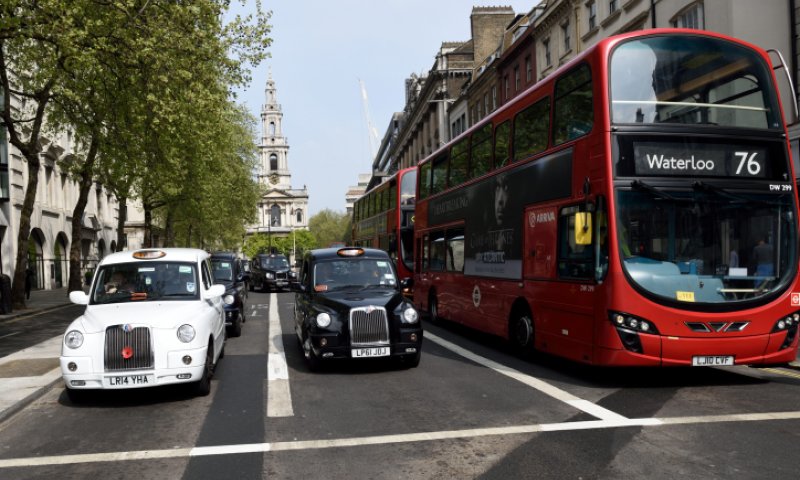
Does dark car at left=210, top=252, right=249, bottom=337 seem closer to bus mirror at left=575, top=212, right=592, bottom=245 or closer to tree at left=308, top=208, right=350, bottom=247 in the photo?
bus mirror at left=575, top=212, right=592, bottom=245

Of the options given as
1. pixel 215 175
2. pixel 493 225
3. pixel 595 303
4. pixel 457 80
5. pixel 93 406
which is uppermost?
pixel 457 80

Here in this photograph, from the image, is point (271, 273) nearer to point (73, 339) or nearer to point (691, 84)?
point (73, 339)

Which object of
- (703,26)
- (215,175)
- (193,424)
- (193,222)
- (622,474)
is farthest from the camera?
(193,222)

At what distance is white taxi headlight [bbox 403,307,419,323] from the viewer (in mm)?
9445

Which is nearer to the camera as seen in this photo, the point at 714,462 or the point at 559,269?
the point at 714,462

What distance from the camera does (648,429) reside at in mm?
6066

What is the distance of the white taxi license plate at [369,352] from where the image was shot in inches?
361

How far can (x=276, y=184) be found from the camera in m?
148

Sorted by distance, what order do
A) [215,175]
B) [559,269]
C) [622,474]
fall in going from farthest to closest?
[215,175] < [559,269] < [622,474]

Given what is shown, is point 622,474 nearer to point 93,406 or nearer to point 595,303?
point 595,303

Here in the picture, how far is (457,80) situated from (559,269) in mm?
47262

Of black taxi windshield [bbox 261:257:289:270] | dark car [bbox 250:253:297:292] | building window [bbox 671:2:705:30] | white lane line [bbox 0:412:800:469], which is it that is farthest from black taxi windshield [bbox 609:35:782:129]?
black taxi windshield [bbox 261:257:289:270]

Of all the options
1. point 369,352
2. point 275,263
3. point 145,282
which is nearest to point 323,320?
point 369,352

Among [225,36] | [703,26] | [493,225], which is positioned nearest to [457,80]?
[703,26]
